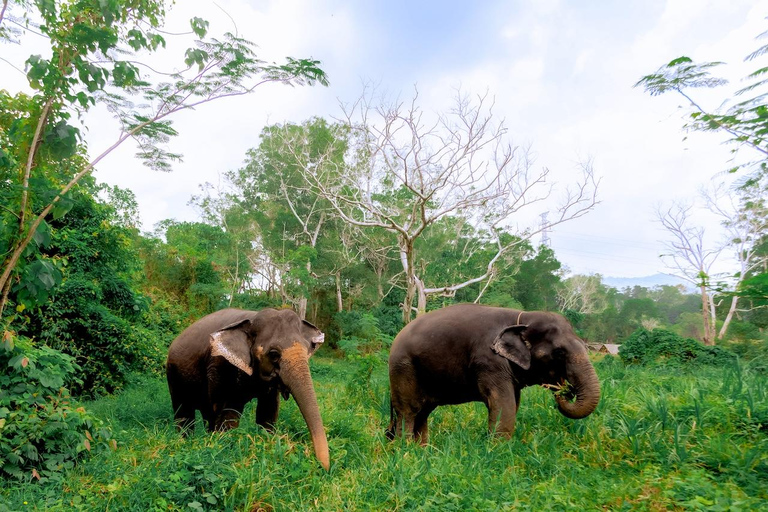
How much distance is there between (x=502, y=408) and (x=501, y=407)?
0.01 meters

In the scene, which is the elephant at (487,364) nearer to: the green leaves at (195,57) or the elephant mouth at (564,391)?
the elephant mouth at (564,391)

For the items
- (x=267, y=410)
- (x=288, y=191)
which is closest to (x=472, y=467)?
(x=267, y=410)

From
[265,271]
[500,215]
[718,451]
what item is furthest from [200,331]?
[265,271]

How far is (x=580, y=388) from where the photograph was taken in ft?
15.6

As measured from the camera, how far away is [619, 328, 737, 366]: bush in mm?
14469

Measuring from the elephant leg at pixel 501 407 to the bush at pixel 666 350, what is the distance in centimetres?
1079

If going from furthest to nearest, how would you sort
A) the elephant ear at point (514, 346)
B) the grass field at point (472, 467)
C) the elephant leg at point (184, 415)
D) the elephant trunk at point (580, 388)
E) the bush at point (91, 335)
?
the bush at point (91, 335) < the elephant leg at point (184, 415) < the elephant ear at point (514, 346) < the elephant trunk at point (580, 388) < the grass field at point (472, 467)

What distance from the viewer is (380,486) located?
378 centimetres

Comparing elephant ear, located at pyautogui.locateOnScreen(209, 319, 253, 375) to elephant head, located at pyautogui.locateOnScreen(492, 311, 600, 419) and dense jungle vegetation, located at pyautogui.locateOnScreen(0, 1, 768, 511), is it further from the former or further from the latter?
elephant head, located at pyautogui.locateOnScreen(492, 311, 600, 419)

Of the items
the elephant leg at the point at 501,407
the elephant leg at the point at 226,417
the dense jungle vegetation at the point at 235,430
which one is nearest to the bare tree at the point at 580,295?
the dense jungle vegetation at the point at 235,430

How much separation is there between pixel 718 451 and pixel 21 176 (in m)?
6.34

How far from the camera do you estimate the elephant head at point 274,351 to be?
14.7 feet

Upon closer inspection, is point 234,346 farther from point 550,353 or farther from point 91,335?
point 91,335

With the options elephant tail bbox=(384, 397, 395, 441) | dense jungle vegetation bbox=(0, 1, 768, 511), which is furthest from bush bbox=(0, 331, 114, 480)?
elephant tail bbox=(384, 397, 395, 441)
